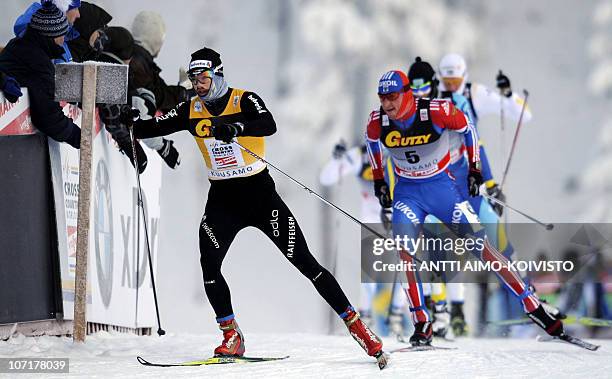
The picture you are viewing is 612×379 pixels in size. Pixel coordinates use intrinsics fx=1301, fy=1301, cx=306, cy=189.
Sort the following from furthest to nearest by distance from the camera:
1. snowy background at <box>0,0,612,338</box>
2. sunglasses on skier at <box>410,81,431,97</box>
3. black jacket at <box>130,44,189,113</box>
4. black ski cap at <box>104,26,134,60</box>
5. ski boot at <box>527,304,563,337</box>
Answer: snowy background at <box>0,0,612,338</box>, sunglasses on skier at <box>410,81,431,97</box>, black jacket at <box>130,44,189,113</box>, black ski cap at <box>104,26,134,60</box>, ski boot at <box>527,304,563,337</box>

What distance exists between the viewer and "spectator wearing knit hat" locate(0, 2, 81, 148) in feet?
20.2

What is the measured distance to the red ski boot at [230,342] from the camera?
5867 mm

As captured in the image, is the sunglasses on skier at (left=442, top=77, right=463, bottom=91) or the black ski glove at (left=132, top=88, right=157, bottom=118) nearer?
the black ski glove at (left=132, top=88, right=157, bottom=118)

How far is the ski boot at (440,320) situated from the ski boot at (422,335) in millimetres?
1204

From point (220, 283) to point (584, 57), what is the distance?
12192mm

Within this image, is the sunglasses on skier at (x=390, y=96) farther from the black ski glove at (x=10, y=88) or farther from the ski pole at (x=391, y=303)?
the ski pole at (x=391, y=303)

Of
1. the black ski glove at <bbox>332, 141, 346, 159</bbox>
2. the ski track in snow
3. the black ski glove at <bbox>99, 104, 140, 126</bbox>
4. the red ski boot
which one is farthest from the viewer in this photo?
the black ski glove at <bbox>332, 141, 346, 159</bbox>

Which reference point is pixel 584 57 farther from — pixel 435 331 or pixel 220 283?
pixel 220 283

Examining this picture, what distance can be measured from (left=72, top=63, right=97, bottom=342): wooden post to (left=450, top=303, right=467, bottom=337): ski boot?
3.08m

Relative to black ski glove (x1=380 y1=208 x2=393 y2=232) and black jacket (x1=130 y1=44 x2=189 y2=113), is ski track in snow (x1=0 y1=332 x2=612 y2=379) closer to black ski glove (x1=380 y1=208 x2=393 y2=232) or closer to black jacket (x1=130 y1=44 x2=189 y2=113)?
black jacket (x1=130 y1=44 x2=189 y2=113)

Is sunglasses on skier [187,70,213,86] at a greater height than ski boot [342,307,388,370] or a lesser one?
greater

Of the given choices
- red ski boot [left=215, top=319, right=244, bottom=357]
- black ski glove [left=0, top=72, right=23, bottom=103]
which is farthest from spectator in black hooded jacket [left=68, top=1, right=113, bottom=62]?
red ski boot [left=215, top=319, right=244, bottom=357]

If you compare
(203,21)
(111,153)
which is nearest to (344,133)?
(203,21)

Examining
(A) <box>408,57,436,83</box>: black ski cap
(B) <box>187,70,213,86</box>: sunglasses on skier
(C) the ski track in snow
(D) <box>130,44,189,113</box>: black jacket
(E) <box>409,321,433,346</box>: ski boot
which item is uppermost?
(A) <box>408,57,436,83</box>: black ski cap
